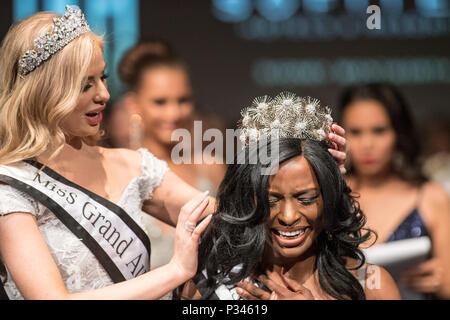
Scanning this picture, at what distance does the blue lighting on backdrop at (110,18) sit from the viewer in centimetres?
218

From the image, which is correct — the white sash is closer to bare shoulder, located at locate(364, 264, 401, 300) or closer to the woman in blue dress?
bare shoulder, located at locate(364, 264, 401, 300)

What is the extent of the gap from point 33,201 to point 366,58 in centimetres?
190

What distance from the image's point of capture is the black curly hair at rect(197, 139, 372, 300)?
1859mm

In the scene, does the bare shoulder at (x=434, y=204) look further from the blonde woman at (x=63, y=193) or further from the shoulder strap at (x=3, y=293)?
the shoulder strap at (x=3, y=293)

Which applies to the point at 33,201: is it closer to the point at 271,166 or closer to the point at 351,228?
the point at 271,166

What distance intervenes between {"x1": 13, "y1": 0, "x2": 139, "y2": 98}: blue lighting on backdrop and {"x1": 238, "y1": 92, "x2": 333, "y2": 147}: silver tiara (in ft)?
1.62

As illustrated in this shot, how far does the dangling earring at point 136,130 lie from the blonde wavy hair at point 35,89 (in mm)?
485

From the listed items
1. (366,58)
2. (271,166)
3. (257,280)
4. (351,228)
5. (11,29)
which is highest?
(366,58)

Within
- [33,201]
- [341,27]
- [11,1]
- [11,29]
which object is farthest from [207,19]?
[33,201]

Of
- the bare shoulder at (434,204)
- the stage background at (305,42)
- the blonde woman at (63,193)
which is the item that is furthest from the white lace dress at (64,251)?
the bare shoulder at (434,204)

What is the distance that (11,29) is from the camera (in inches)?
73.1

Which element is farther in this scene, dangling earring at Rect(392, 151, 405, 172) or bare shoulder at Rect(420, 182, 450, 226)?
dangling earring at Rect(392, 151, 405, 172)

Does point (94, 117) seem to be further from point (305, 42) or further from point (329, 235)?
point (305, 42)

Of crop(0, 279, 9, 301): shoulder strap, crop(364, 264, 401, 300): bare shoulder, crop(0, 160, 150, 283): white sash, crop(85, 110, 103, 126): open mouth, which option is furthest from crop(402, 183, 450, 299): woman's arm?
crop(0, 279, 9, 301): shoulder strap
